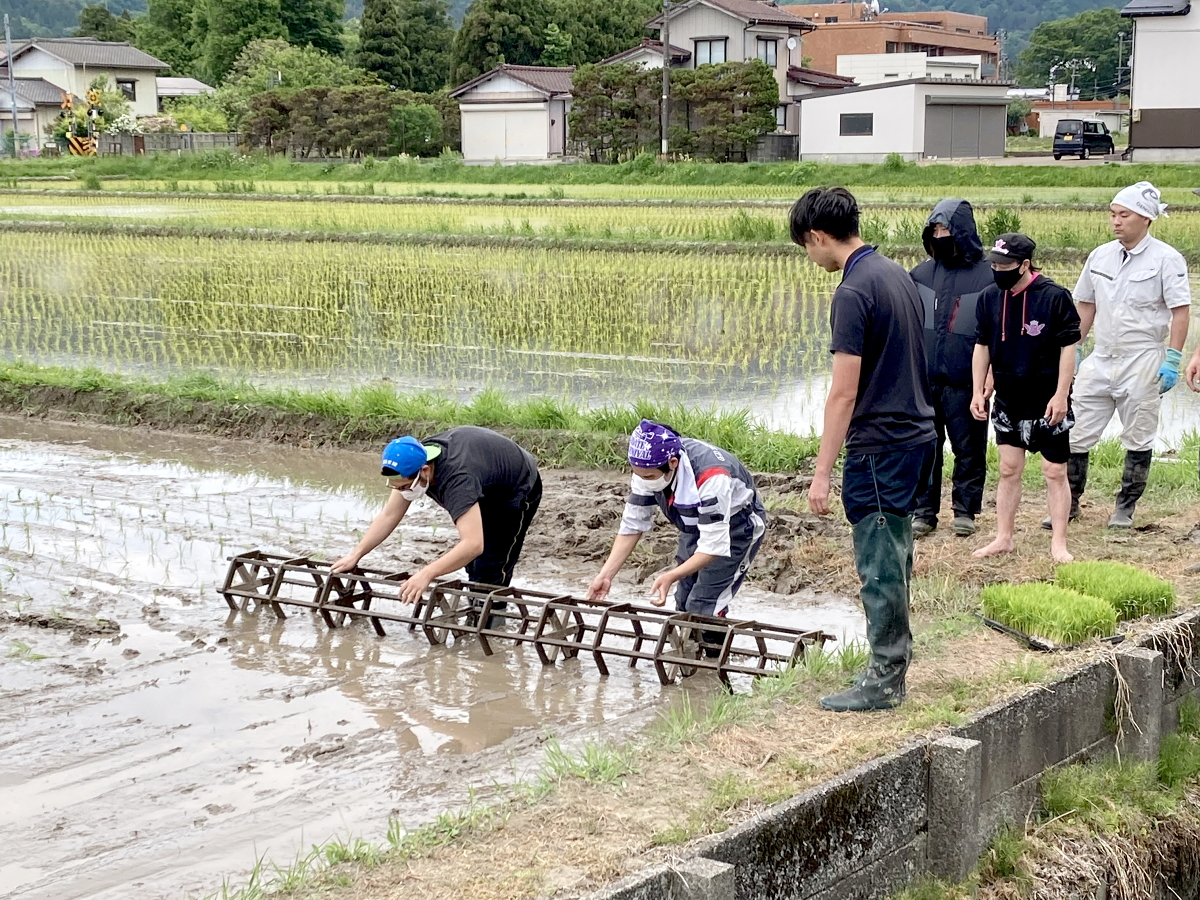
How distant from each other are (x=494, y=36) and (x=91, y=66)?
804 inches

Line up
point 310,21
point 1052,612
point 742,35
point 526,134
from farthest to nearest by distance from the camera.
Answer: point 310,21 → point 526,134 → point 742,35 → point 1052,612

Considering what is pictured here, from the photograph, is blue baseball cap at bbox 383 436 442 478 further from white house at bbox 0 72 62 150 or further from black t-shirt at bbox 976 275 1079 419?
white house at bbox 0 72 62 150

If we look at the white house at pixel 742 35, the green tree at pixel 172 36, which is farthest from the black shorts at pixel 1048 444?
the green tree at pixel 172 36

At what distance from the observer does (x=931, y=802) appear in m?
3.98

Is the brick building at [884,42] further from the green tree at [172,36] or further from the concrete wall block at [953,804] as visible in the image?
the concrete wall block at [953,804]

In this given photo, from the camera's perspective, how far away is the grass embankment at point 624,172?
28109 millimetres

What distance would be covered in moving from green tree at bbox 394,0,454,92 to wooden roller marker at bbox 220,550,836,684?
5144 centimetres

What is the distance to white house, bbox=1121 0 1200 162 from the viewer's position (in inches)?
1204

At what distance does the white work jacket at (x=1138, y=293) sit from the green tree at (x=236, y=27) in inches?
2289

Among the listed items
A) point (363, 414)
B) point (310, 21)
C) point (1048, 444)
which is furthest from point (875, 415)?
point (310, 21)

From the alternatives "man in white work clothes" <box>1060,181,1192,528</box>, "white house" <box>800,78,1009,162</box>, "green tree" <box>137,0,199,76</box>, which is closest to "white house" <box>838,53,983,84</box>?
"white house" <box>800,78,1009,162</box>

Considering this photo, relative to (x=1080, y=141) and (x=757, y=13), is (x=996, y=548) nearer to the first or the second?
(x=1080, y=141)

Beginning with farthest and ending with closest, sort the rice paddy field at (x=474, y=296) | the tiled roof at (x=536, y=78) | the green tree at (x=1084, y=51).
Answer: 1. the green tree at (x=1084, y=51)
2. the tiled roof at (x=536, y=78)
3. the rice paddy field at (x=474, y=296)

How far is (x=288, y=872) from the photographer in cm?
346
